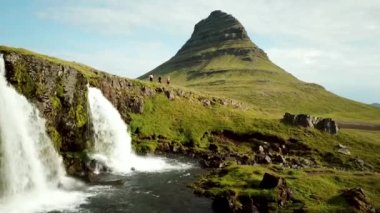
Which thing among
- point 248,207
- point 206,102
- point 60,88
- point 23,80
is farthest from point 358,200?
point 206,102

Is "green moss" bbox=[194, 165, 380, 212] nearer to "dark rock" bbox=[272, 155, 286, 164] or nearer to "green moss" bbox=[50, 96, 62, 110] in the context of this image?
"dark rock" bbox=[272, 155, 286, 164]

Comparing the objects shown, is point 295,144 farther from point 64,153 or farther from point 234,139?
point 64,153

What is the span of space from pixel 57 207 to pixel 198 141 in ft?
152

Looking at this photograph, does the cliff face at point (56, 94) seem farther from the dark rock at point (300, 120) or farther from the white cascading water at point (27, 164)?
the dark rock at point (300, 120)

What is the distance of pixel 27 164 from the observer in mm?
53250

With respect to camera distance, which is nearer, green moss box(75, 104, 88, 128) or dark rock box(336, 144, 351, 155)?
green moss box(75, 104, 88, 128)

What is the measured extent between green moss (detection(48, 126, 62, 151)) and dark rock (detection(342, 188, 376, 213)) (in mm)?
39980

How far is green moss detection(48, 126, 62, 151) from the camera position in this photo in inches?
2464

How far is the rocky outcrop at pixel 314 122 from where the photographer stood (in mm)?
100500

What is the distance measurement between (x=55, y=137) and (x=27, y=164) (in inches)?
437

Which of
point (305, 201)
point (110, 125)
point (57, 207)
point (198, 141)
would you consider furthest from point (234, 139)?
point (57, 207)

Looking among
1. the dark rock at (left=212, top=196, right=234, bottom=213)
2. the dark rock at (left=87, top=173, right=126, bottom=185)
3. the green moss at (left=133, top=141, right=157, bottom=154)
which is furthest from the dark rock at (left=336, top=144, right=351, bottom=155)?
the dark rock at (left=87, top=173, right=126, bottom=185)

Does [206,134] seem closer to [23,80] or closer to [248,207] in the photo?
[23,80]

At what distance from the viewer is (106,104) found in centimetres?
8044
